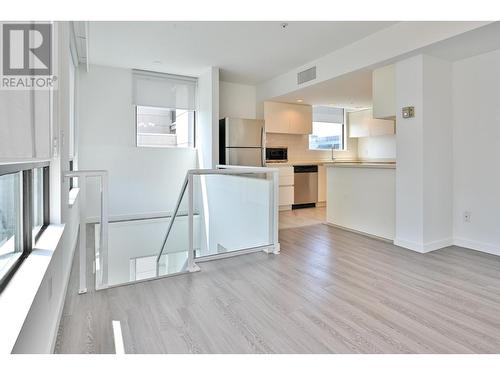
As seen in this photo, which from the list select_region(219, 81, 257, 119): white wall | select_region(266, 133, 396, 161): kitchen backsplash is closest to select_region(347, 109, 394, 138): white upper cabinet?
select_region(266, 133, 396, 161): kitchen backsplash

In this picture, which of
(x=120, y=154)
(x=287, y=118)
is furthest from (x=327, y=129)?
(x=120, y=154)

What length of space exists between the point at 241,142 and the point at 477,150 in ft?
11.4

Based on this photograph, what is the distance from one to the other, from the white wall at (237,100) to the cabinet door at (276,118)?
33 centimetres

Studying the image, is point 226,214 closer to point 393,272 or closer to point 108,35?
point 393,272

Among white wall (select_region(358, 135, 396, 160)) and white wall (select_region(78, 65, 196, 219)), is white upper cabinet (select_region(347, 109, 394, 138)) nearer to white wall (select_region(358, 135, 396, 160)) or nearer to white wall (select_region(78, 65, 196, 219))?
white wall (select_region(358, 135, 396, 160))

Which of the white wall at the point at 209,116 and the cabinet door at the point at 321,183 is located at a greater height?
the white wall at the point at 209,116

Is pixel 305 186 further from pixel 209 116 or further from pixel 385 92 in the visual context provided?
pixel 385 92

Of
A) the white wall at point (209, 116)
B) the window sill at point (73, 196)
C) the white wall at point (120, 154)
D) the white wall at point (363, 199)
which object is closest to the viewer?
the window sill at point (73, 196)

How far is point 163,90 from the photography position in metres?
5.54

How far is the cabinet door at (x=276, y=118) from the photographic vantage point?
20.3 feet

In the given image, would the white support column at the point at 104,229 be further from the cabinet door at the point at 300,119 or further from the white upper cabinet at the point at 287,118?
the cabinet door at the point at 300,119

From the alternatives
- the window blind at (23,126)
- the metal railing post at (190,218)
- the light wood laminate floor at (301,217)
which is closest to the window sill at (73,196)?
the metal railing post at (190,218)

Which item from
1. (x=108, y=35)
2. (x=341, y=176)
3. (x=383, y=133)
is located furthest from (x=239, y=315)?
(x=383, y=133)
